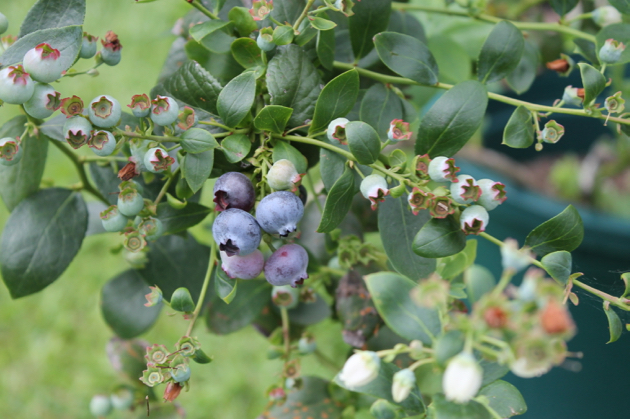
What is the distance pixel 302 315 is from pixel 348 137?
1.83 ft

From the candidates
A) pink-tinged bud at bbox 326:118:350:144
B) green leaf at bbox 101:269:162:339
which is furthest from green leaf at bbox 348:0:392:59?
green leaf at bbox 101:269:162:339

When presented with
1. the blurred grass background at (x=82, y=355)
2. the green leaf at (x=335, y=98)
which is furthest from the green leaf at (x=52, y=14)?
the blurred grass background at (x=82, y=355)

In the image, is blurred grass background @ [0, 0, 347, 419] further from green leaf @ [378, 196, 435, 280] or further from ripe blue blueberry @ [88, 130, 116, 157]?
ripe blue blueberry @ [88, 130, 116, 157]

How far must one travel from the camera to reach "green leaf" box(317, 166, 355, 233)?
66cm

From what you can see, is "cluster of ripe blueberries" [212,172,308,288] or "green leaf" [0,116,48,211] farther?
"green leaf" [0,116,48,211]

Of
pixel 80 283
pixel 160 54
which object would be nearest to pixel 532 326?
pixel 80 283

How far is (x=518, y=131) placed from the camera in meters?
0.78

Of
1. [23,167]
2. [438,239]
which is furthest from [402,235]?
[23,167]

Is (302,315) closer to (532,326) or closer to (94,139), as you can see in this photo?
(94,139)

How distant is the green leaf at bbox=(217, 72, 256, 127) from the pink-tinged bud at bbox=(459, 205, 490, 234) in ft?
1.03

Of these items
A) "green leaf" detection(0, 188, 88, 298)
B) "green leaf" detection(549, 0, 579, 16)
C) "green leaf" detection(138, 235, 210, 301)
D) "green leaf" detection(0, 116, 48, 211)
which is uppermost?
"green leaf" detection(549, 0, 579, 16)

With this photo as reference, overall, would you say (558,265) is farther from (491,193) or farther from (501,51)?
(501,51)

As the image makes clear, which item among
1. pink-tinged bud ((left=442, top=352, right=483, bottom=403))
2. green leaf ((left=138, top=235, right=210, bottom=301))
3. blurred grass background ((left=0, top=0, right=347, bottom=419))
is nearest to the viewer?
pink-tinged bud ((left=442, top=352, right=483, bottom=403))

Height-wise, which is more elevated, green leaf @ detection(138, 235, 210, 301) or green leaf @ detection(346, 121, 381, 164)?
green leaf @ detection(346, 121, 381, 164)
